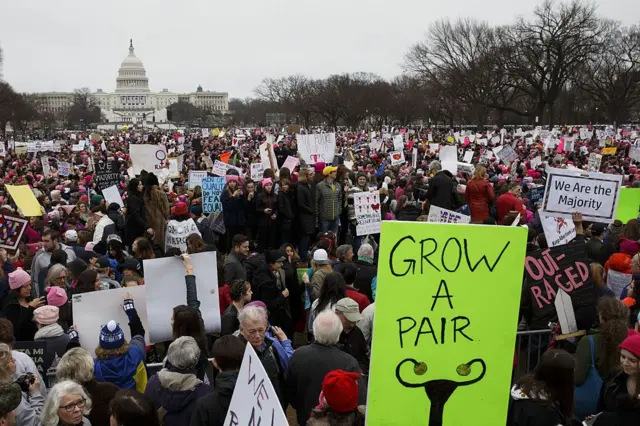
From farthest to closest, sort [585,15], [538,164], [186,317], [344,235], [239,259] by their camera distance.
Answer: [585,15], [538,164], [344,235], [239,259], [186,317]

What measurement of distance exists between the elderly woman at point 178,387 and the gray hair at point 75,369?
41 cm

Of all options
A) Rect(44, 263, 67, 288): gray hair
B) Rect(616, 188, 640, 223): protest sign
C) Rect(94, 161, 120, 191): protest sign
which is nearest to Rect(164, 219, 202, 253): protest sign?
Rect(44, 263, 67, 288): gray hair

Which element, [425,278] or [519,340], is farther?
[519,340]

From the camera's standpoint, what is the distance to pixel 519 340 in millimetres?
5809

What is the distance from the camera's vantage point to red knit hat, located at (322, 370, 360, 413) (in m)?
3.29

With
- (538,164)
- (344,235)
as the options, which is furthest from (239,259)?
(538,164)

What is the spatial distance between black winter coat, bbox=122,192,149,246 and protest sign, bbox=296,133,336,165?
6.96 meters

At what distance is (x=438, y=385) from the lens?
2.97 m

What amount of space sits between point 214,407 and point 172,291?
241 centimetres

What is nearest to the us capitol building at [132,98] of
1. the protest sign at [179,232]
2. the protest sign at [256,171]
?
the protest sign at [256,171]

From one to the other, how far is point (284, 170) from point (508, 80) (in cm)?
5326

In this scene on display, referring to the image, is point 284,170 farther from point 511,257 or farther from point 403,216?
point 511,257

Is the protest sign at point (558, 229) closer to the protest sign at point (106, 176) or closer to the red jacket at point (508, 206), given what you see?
the red jacket at point (508, 206)

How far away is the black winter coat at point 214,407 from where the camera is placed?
357cm
